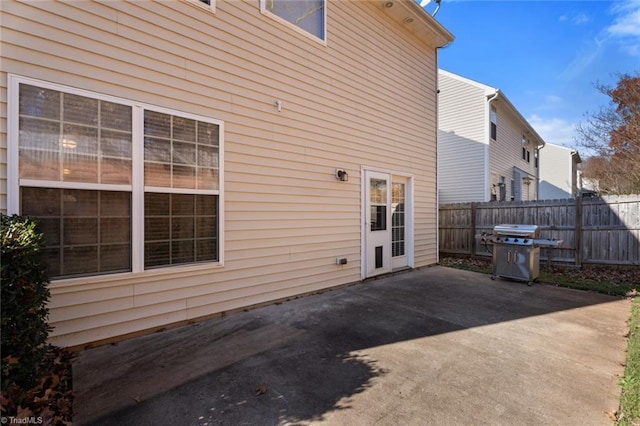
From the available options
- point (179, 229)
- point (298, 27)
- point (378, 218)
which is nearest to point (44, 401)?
point (179, 229)

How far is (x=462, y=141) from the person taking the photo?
12.5 m

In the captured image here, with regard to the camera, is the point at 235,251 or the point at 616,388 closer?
the point at 616,388

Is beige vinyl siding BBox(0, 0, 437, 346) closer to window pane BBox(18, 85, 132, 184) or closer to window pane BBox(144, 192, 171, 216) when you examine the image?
window pane BBox(18, 85, 132, 184)

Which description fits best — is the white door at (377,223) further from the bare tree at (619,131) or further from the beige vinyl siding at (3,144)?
the bare tree at (619,131)

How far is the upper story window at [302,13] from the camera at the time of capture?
4.67 m

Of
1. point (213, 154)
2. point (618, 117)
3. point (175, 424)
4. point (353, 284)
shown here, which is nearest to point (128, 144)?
point (213, 154)

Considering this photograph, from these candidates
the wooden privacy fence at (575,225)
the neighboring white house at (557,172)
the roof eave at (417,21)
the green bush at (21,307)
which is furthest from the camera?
the neighboring white house at (557,172)

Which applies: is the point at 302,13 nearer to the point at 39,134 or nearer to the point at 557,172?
the point at 39,134

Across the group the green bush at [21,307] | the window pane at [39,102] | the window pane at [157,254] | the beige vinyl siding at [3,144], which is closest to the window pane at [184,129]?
the window pane at [39,102]

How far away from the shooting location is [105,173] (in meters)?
3.18

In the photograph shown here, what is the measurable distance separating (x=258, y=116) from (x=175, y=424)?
12.1ft

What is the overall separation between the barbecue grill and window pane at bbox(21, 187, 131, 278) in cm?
655

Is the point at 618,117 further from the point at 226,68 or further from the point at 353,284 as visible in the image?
the point at 226,68

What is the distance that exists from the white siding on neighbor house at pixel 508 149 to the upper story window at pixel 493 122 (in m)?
0.19
